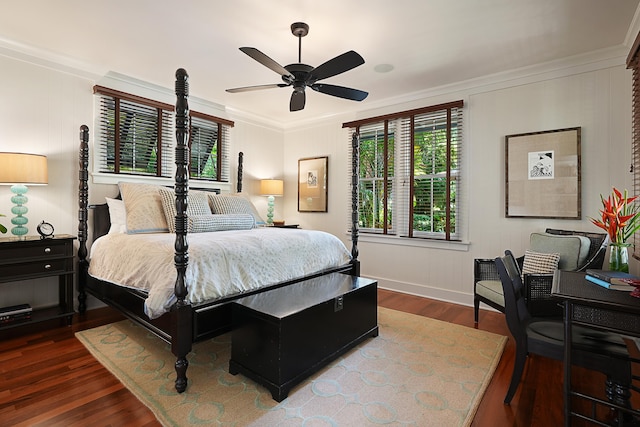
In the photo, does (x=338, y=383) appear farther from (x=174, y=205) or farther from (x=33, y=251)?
(x=33, y=251)

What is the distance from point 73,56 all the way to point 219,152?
197 cm

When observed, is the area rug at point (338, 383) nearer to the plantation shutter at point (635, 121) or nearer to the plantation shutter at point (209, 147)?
the plantation shutter at point (635, 121)

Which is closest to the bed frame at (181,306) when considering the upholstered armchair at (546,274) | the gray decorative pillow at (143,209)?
the gray decorative pillow at (143,209)

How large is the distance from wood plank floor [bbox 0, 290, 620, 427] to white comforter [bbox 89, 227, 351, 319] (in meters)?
0.56

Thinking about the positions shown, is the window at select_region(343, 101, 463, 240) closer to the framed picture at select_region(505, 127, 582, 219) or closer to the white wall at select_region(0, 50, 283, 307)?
the framed picture at select_region(505, 127, 582, 219)

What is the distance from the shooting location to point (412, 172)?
14.4ft

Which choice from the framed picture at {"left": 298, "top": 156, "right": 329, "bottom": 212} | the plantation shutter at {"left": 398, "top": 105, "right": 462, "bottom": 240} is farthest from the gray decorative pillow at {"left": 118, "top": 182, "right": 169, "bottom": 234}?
the plantation shutter at {"left": 398, "top": 105, "right": 462, "bottom": 240}

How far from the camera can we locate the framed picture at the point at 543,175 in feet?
10.8

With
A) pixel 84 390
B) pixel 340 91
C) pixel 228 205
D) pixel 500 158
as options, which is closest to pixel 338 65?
pixel 340 91

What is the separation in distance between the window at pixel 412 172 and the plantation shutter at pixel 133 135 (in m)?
2.58

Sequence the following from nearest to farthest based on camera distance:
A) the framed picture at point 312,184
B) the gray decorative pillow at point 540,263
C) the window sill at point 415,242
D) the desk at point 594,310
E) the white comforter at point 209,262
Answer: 1. the desk at point 594,310
2. the white comforter at point 209,262
3. the gray decorative pillow at point 540,263
4. the window sill at point 415,242
5. the framed picture at point 312,184

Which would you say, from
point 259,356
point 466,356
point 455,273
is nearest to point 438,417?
point 466,356

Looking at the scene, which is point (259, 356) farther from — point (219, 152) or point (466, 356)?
point (219, 152)

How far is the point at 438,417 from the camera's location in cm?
182
